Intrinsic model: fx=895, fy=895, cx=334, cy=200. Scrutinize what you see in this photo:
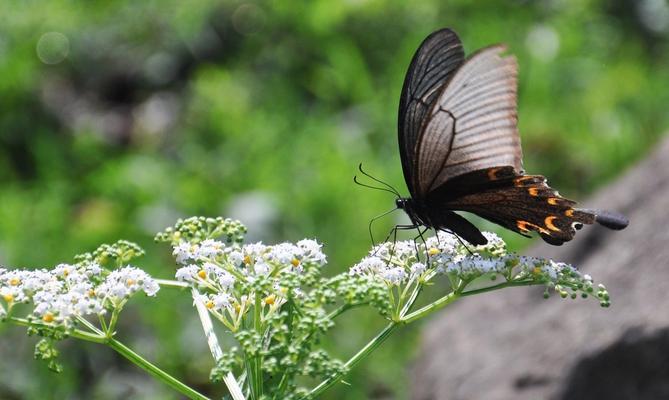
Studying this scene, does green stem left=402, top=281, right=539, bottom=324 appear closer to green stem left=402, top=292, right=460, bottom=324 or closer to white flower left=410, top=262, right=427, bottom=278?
green stem left=402, top=292, right=460, bottom=324

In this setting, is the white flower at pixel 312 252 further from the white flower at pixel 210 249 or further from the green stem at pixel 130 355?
the green stem at pixel 130 355

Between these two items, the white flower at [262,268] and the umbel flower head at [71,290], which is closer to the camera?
the umbel flower head at [71,290]

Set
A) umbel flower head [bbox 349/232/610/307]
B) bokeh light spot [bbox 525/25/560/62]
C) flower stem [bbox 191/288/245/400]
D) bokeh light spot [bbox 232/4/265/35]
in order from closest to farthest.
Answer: flower stem [bbox 191/288/245/400] → umbel flower head [bbox 349/232/610/307] → bokeh light spot [bbox 525/25/560/62] → bokeh light spot [bbox 232/4/265/35]

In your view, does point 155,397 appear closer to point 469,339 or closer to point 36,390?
point 36,390

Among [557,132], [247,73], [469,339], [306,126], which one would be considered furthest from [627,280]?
[247,73]

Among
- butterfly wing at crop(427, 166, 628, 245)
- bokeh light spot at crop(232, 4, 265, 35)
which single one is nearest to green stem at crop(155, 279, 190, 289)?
butterfly wing at crop(427, 166, 628, 245)

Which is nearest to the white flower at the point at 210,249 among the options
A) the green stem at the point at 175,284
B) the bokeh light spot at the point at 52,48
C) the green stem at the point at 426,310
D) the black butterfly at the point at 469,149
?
the green stem at the point at 175,284

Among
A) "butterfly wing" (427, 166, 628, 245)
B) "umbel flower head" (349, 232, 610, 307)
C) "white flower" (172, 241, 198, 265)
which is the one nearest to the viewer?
"umbel flower head" (349, 232, 610, 307)

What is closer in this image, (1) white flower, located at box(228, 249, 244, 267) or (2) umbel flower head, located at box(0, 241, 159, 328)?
(2) umbel flower head, located at box(0, 241, 159, 328)
